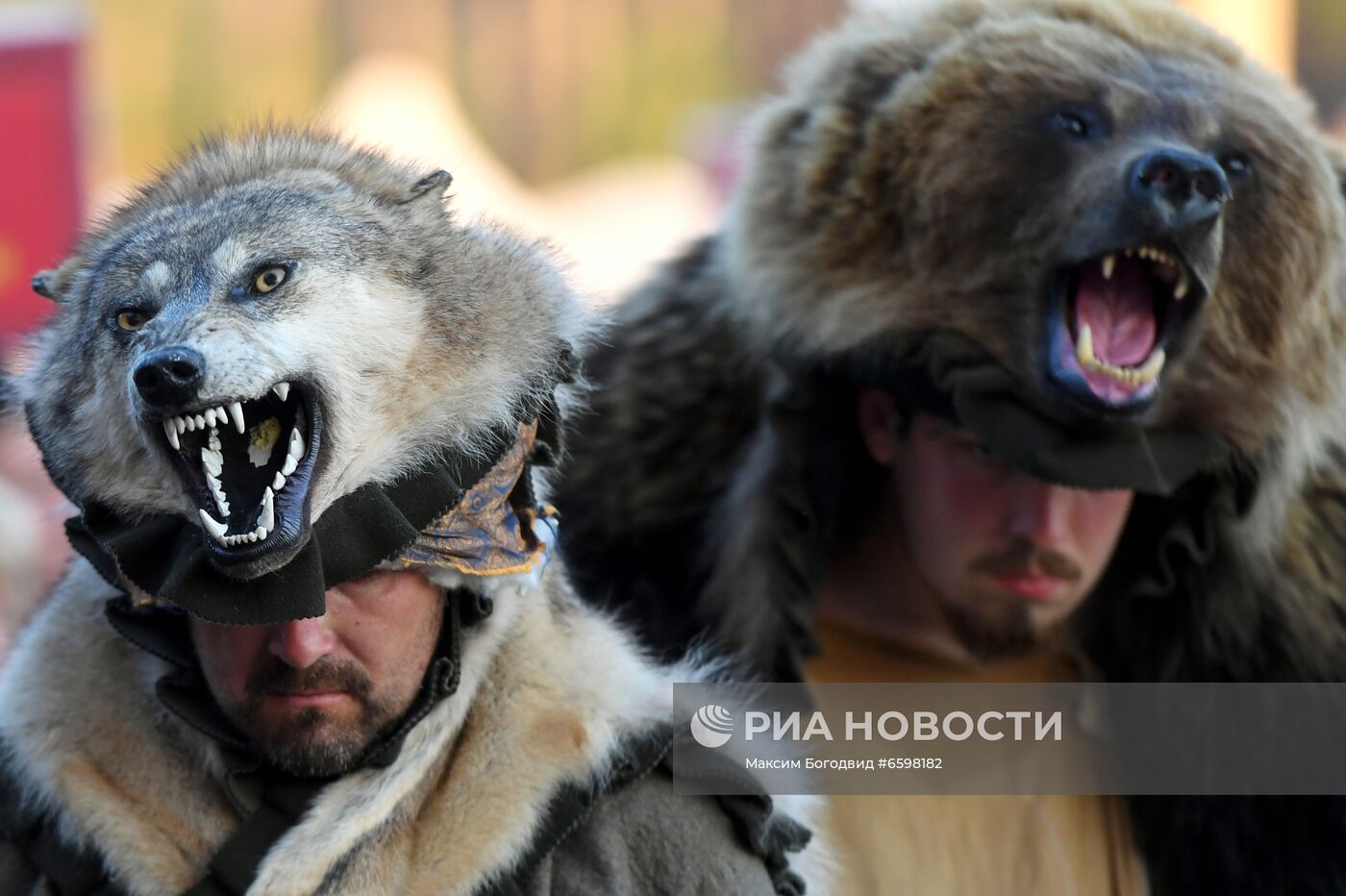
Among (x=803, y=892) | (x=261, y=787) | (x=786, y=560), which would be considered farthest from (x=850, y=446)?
(x=261, y=787)

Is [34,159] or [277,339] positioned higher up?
[277,339]

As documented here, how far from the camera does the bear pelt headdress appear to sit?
235cm

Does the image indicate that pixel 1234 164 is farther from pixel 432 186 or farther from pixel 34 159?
pixel 34 159

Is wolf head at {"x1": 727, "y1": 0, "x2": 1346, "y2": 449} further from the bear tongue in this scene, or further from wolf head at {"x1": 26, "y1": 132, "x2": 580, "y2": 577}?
wolf head at {"x1": 26, "y1": 132, "x2": 580, "y2": 577}

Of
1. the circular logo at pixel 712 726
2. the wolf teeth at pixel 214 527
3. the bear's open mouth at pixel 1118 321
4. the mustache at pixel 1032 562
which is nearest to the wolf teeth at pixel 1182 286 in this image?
the bear's open mouth at pixel 1118 321

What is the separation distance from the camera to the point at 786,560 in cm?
258

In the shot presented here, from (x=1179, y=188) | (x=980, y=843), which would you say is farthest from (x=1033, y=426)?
(x=980, y=843)

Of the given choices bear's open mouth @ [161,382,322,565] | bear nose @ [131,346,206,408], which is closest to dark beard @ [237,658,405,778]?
bear's open mouth @ [161,382,322,565]

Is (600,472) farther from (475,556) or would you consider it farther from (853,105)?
(475,556)

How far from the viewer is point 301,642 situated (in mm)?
1737

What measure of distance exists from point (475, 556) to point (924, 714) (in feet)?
3.62

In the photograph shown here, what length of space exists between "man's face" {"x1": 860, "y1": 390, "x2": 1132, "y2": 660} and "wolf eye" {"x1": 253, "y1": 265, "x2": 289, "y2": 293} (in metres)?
1.16

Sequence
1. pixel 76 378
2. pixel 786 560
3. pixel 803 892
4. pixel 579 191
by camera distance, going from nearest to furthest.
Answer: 1. pixel 76 378
2. pixel 803 892
3. pixel 786 560
4. pixel 579 191

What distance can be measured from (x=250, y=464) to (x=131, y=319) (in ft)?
0.70
